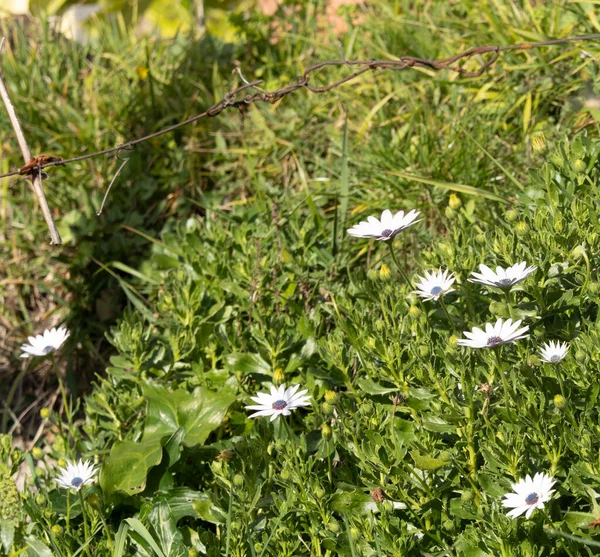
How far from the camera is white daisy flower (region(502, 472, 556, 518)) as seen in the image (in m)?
1.75

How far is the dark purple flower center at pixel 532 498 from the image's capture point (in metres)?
1.76

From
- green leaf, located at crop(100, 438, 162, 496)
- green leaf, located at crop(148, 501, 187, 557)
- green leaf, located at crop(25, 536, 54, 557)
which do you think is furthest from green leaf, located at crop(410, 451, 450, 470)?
green leaf, located at crop(25, 536, 54, 557)

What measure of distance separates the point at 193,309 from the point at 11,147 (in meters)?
1.82

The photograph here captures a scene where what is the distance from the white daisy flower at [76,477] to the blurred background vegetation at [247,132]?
999 millimetres

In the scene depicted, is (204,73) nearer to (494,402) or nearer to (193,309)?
(193,309)

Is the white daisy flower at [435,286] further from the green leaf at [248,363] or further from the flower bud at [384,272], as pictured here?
the green leaf at [248,363]

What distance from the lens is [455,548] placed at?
207cm

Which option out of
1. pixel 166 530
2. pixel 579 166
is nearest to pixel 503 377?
pixel 579 166

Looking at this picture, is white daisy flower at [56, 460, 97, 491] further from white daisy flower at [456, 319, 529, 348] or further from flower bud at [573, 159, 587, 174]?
flower bud at [573, 159, 587, 174]

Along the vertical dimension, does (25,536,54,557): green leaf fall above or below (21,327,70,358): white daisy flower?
below

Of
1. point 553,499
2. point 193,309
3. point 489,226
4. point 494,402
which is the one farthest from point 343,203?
point 553,499

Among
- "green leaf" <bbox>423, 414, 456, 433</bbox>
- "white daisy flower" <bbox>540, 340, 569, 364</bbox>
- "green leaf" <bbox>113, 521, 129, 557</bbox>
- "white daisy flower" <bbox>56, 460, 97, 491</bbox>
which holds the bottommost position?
"green leaf" <bbox>113, 521, 129, 557</bbox>

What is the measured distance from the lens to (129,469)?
2455mm

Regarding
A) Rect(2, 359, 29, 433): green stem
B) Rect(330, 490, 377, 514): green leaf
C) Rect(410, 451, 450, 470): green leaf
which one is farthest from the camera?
Rect(2, 359, 29, 433): green stem
